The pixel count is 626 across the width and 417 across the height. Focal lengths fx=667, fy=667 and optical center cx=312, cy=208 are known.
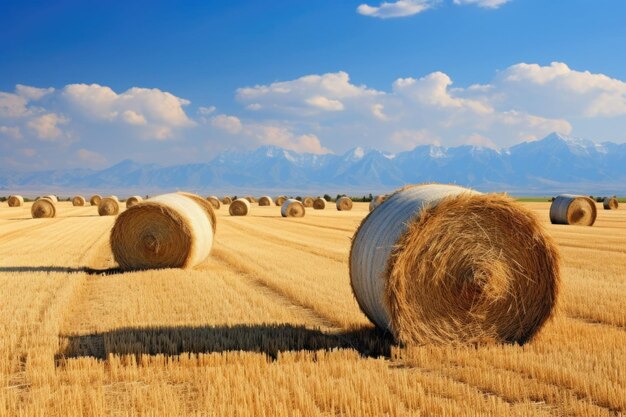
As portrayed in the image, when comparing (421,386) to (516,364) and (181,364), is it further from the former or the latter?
(181,364)

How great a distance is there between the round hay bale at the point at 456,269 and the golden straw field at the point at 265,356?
322mm

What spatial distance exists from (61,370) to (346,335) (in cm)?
365

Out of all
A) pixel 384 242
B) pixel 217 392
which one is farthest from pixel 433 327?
pixel 217 392

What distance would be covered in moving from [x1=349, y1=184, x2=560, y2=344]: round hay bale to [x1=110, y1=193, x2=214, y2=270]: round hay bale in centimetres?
786

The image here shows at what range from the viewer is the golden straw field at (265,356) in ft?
20.4

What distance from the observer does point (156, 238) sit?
1605cm

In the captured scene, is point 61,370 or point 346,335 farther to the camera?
point 346,335

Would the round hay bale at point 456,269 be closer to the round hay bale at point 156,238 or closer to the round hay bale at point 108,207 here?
the round hay bale at point 156,238

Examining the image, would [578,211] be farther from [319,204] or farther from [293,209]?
[319,204]

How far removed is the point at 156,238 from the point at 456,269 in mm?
9247

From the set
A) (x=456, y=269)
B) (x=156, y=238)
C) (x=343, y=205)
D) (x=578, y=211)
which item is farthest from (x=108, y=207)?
(x=456, y=269)

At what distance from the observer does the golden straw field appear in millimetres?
6219

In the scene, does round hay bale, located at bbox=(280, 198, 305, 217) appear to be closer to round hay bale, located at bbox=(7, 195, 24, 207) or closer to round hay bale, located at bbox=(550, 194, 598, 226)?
round hay bale, located at bbox=(550, 194, 598, 226)

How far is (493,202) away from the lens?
344 inches
